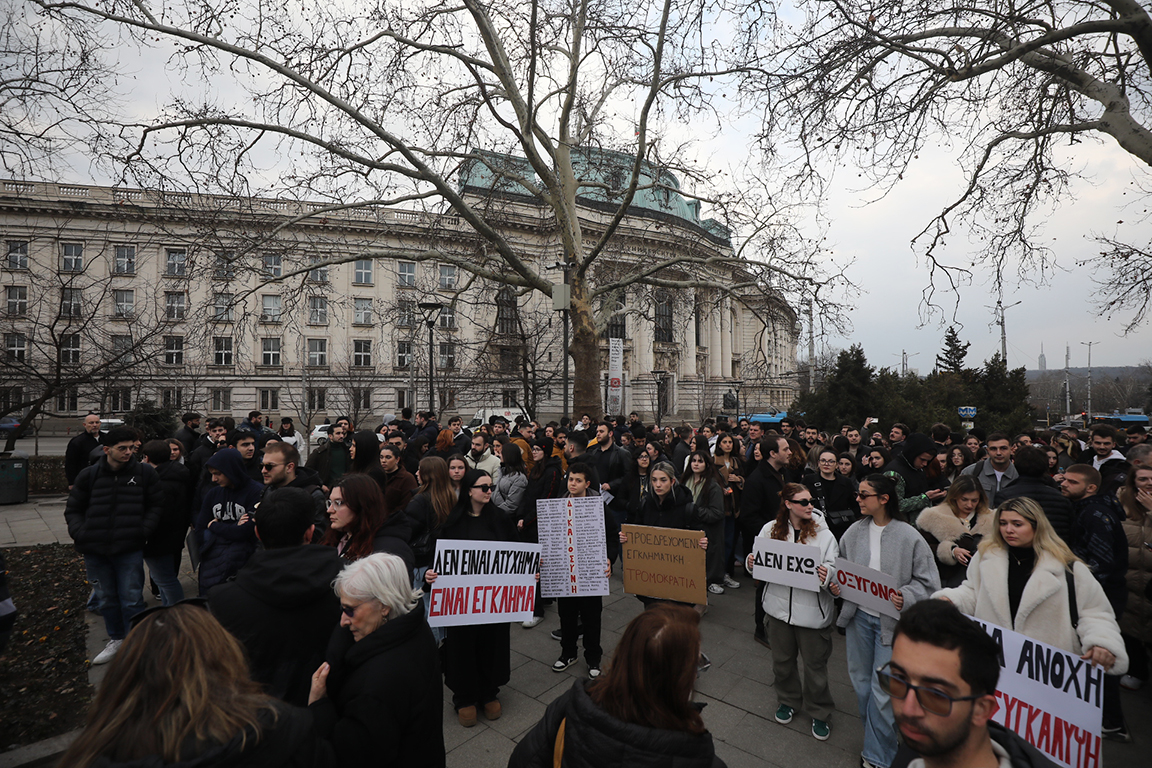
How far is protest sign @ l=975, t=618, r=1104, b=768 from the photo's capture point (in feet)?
9.22

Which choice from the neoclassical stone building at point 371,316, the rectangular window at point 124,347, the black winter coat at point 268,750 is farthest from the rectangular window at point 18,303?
the black winter coat at point 268,750

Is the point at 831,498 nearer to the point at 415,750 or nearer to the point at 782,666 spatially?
the point at 782,666

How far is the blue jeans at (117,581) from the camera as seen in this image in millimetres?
5527

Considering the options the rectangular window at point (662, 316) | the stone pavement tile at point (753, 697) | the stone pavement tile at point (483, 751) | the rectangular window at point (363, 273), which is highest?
the rectangular window at point (363, 273)

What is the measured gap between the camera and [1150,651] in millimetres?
5328

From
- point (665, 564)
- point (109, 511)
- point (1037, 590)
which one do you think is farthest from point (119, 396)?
point (1037, 590)

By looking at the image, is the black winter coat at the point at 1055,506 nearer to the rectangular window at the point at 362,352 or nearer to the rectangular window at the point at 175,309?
the rectangular window at the point at 175,309

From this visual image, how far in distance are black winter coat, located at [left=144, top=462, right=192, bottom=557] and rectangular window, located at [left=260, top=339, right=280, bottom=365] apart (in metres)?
48.3

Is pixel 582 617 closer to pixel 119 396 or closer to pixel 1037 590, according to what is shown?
pixel 1037 590

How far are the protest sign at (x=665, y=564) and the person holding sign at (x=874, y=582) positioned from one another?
122cm

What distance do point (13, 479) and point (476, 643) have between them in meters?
16.0

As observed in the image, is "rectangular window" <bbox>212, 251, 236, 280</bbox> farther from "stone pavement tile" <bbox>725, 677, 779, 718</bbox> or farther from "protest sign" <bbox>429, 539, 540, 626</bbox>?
"stone pavement tile" <bbox>725, 677, 779, 718</bbox>

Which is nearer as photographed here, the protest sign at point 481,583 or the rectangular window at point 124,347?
the protest sign at point 481,583

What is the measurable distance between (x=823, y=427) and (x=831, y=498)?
23301 mm
